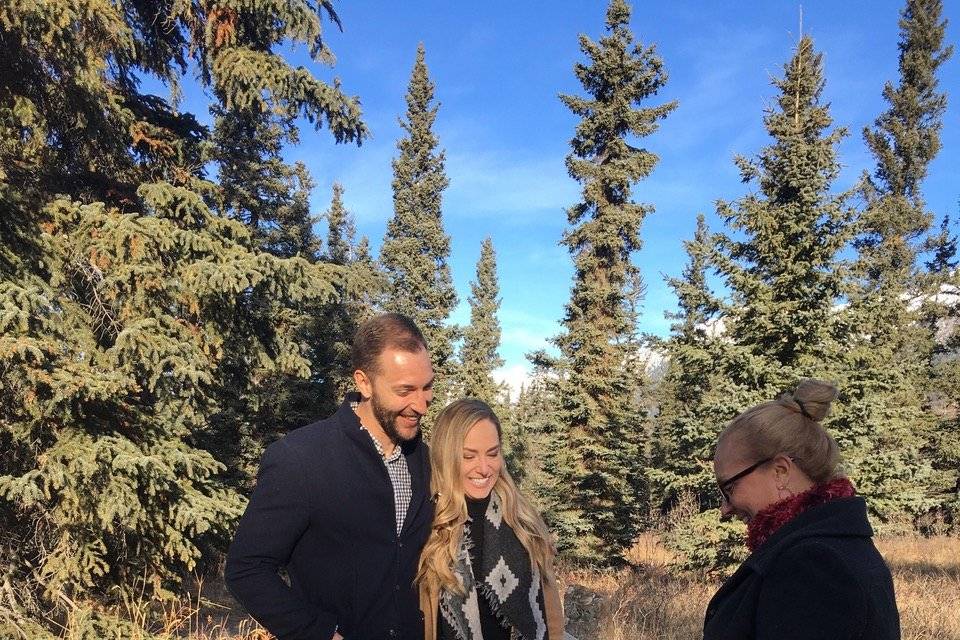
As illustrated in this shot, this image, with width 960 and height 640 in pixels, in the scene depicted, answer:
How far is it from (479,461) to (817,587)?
5.46 ft

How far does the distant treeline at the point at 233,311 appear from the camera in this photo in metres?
5.38

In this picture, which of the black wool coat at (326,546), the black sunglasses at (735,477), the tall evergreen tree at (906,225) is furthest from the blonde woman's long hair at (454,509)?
the tall evergreen tree at (906,225)

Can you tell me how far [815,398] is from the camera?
6.41 ft

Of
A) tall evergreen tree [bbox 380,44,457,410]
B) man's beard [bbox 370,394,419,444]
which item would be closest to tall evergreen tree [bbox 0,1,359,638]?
man's beard [bbox 370,394,419,444]

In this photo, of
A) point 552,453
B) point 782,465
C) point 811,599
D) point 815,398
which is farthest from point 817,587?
point 552,453

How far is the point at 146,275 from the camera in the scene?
6047 millimetres

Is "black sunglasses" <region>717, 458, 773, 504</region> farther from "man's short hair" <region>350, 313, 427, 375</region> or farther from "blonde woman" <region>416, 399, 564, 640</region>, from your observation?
"man's short hair" <region>350, 313, 427, 375</region>

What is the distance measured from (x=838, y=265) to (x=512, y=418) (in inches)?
1001

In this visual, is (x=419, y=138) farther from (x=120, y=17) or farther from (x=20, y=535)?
(x=20, y=535)

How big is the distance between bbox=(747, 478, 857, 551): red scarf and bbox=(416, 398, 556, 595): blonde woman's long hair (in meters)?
1.25

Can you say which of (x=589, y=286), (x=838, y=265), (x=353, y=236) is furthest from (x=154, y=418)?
(x=353, y=236)

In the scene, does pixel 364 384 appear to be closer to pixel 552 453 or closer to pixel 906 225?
pixel 552 453

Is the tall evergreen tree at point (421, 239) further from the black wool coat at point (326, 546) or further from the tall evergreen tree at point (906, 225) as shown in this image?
the black wool coat at point (326, 546)

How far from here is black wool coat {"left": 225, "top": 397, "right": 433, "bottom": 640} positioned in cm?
231
